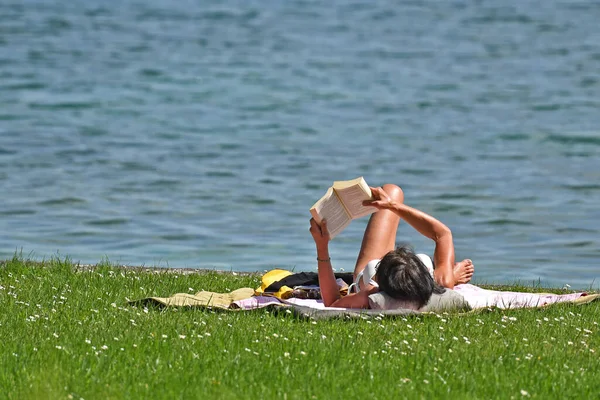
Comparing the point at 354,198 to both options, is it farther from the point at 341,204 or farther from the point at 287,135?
the point at 287,135

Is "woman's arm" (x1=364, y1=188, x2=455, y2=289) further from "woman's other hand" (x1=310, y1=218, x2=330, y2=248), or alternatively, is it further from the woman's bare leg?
"woman's other hand" (x1=310, y1=218, x2=330, y2=248)

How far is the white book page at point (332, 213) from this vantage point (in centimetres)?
839

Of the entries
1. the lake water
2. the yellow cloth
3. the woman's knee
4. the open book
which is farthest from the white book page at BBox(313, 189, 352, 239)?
the lake water

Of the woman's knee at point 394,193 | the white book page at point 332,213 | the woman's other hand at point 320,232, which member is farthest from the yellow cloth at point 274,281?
the woman's knee at point 394,193

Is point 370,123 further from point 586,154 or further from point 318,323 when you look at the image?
point 318,323

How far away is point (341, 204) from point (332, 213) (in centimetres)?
11

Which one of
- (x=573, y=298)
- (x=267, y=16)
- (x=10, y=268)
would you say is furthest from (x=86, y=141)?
(x=267, y=16)

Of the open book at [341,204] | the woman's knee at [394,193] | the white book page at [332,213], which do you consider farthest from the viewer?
the woman's knee at [394,193]

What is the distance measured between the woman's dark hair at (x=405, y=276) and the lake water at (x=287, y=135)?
15.7ft

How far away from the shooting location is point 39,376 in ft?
20.9

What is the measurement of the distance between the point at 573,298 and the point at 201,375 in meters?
3.72

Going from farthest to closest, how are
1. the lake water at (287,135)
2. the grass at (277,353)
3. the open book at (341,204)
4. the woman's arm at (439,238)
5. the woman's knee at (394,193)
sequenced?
the lake water at (287,135)
the woman's knee at (394,193)
the woman's arm at (439,238)
the open book at (341,204)
the grass at (277,353)

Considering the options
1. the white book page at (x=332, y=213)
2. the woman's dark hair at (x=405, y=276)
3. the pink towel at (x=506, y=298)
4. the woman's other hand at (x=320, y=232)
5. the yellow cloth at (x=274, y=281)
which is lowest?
the pink towel at (x=506, y=298)

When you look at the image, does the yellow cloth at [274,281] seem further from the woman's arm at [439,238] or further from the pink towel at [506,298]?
the pink towel at [506,298]
